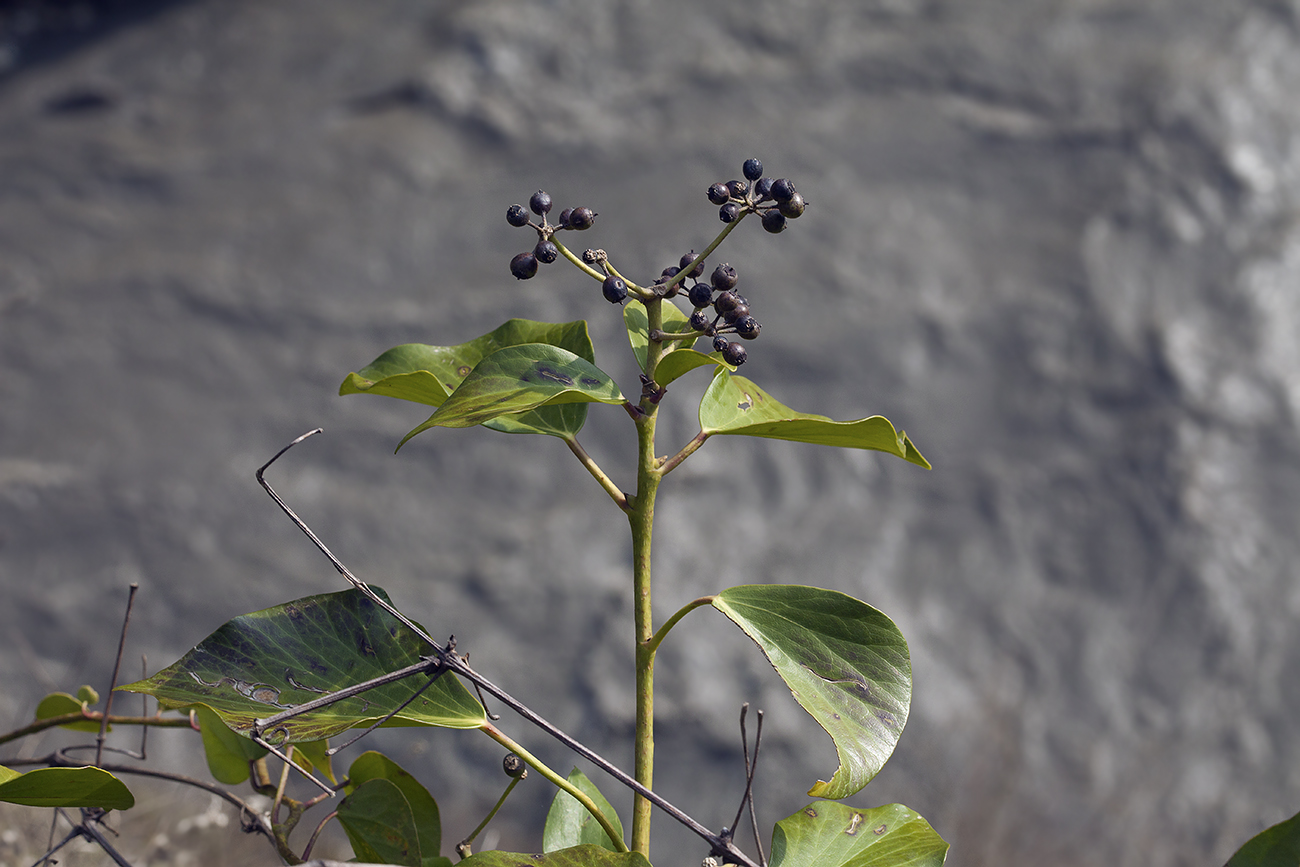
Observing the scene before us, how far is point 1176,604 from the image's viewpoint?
1247 mm

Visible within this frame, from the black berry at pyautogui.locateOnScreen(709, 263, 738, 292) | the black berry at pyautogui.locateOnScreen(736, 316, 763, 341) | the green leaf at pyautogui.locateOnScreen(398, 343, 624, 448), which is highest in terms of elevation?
the black berry at pyautogui.locateOnScreen(709, 263, 738, 292)

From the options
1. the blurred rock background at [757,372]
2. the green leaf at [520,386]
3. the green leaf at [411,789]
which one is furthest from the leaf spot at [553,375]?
the blurred rock background at [757,372]

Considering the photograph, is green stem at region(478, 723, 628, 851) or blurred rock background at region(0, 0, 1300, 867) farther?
blurred rock background at region(0, 0, 1300, 867)

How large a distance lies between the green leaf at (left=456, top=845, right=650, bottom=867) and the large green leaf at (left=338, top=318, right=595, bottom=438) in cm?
9

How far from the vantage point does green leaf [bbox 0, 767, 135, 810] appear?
18cm

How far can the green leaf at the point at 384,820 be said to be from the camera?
0.20 m

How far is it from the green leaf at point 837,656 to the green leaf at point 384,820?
79mm

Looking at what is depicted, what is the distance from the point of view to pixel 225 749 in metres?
0.19

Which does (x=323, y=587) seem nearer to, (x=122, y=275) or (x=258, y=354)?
(x=258, y=354)

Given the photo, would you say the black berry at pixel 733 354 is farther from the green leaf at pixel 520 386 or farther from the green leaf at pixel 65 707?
the green leaf at pixel 65 707

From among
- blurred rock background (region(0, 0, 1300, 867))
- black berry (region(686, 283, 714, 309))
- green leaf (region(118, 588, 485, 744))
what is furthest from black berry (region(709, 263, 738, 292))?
blurred rock background (region(0, 0, 1300, 867))

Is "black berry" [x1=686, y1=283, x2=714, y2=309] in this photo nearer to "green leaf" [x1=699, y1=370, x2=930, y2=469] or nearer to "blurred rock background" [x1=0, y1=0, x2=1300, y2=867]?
"green leaf" [x1=699, y1=370, x2=930, y2=469]

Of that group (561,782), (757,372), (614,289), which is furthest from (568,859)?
(757,372)

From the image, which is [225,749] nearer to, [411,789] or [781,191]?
[411,789]
